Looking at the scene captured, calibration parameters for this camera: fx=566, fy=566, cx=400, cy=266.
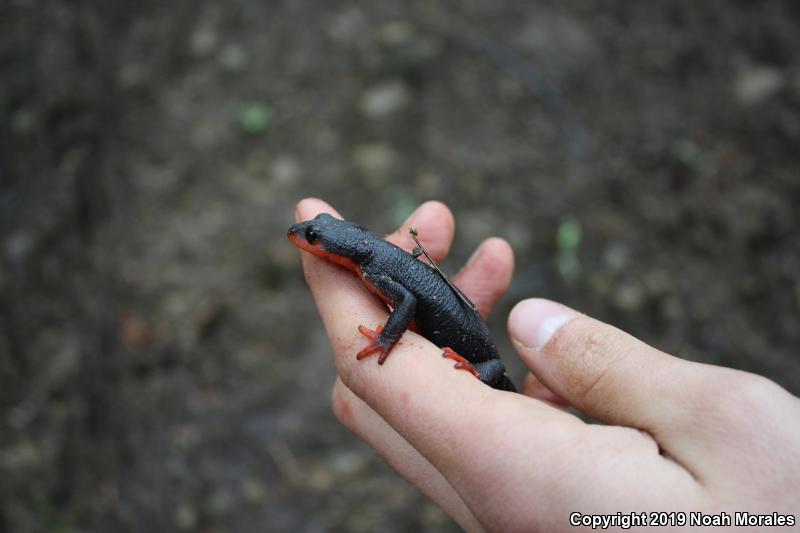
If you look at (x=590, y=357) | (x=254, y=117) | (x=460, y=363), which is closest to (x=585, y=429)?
(x=590, y=357)

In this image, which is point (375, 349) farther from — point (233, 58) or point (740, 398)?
point (233, 58)

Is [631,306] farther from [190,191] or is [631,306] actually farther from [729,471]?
[190,191]

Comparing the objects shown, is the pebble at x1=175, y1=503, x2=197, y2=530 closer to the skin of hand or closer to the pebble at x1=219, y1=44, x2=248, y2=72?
the skin of hand

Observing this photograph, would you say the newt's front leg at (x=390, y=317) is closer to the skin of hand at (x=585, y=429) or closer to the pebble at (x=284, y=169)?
the skin of hand at (x=585, y=429)

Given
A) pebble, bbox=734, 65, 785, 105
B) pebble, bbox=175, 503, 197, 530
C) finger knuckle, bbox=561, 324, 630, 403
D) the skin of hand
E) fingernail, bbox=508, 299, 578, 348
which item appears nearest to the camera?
the skin of hand

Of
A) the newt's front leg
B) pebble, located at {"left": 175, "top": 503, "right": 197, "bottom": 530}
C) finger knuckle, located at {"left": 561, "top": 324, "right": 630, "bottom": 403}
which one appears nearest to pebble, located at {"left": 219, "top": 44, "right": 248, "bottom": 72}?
the newt's front leg

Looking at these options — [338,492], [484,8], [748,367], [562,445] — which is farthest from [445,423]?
[484,8]
